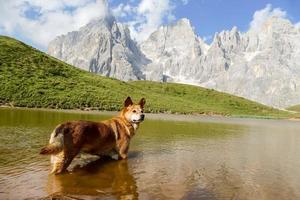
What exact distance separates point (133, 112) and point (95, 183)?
17.4 feet

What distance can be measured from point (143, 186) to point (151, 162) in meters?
4.36

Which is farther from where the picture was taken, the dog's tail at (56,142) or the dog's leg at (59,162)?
the dog's leg at (59,162)

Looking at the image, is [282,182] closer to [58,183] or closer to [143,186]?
[143,186]

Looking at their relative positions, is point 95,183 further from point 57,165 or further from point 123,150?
point 123,150

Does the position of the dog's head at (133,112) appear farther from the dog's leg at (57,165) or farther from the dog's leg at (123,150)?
the dog's leg at (57,165)

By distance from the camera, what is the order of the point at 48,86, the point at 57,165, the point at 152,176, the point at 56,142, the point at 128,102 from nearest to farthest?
1. the point at 56,142
2. the point at 57,165
3. the point at 152,176
4. the point at 128,102
5. the point at 48,86

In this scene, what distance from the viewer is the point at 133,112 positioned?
53.5 ft

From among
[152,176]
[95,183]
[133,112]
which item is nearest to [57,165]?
[95,183]

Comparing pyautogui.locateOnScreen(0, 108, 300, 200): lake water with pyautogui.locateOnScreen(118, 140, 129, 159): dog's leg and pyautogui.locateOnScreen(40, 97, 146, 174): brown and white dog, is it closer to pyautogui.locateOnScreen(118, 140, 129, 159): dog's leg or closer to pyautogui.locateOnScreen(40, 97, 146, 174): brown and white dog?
pyautogui.locateOnScreen(118, 140, 129, 159): dog's leg

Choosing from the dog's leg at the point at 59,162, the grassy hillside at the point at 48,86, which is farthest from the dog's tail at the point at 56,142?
the grassy hillside at the point at 48,86

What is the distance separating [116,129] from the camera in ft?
51.8

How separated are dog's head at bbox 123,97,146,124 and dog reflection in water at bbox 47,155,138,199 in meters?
2.34

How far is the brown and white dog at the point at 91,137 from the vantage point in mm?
12102

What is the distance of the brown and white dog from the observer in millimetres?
12102
